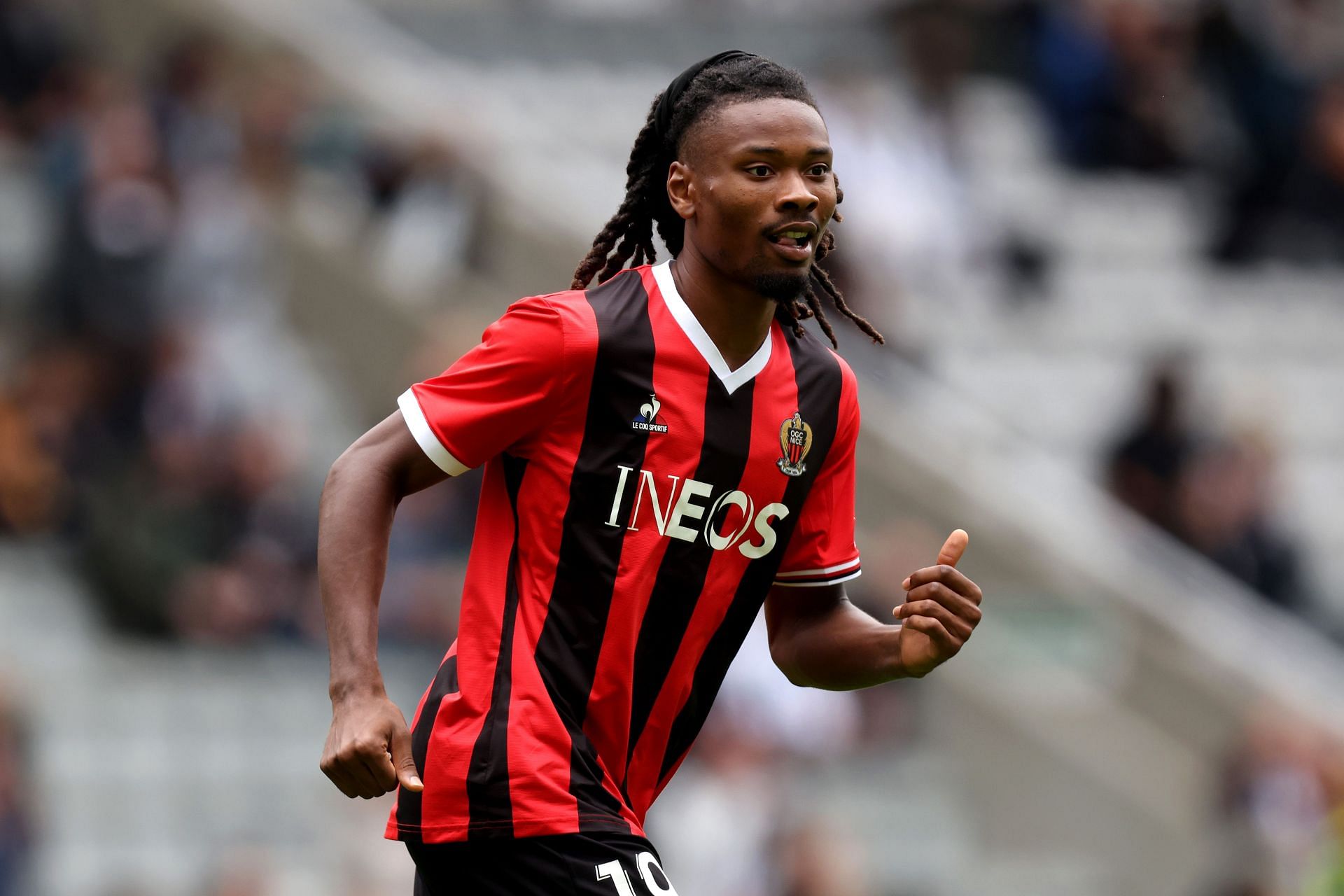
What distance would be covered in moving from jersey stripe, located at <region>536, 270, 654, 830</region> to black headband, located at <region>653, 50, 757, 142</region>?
456mm

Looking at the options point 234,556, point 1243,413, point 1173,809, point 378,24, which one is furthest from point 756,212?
point 378,24

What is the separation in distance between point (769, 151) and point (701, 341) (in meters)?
0.41

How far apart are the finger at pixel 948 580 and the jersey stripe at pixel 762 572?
341 millimetres

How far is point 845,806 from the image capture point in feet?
36.9

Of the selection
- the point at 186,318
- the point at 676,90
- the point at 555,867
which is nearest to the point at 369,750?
the point at 555,867

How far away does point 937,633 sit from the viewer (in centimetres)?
418

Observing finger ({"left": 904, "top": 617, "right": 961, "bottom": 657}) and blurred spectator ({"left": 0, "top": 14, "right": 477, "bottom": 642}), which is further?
blurred spectator ({"left": 0, "top": 14, "right": 477, "bottom": 642})

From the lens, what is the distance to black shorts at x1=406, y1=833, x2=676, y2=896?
13.2ft

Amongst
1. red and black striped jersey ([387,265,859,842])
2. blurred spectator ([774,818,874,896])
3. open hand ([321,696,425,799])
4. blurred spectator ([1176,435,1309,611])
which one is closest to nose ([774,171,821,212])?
red and black striped jersey ([387,265,859,842])

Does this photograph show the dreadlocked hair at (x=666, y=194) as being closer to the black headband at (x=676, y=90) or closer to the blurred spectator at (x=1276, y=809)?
the black headband at (x=676, y=90)

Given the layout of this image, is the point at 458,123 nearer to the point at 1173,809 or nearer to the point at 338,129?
the point at 338,129

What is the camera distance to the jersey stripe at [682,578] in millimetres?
4215

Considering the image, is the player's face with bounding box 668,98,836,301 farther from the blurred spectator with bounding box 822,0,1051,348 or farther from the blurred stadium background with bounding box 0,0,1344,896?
the blurred spectator with bounding box 822,0,1051,348

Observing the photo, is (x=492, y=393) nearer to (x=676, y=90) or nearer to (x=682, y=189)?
(x=682, y=189)
